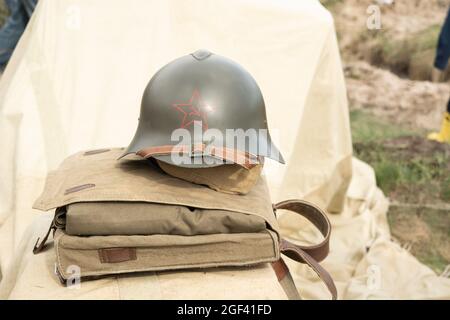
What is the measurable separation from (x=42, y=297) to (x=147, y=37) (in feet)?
5.74

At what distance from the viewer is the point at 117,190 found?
5.58ft

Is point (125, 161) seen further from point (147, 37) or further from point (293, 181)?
point (293, 181)

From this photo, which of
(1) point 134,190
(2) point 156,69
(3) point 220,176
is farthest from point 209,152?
(2) point 156,69

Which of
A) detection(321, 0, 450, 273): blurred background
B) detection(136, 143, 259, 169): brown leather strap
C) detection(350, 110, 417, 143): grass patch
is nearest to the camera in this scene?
detection(136, 143, 259, 169): brown leather strap

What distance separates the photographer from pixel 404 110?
21.1 ft

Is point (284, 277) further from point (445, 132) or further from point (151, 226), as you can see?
point (445, 132)

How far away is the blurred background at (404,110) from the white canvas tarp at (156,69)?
769mm

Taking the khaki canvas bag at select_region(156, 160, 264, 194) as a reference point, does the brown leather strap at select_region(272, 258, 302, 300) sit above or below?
below

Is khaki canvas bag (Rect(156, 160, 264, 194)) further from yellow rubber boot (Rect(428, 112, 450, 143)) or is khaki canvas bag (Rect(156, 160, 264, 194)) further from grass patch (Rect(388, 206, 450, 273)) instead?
yellow rubber boot (Rect(428, 112, 450, 143))

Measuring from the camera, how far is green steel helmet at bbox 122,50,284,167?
180cm

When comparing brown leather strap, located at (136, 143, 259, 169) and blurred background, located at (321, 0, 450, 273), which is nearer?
brown leather strap, located at (136, 143, 259, 169)

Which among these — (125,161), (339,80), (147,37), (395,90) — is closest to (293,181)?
(339,80)

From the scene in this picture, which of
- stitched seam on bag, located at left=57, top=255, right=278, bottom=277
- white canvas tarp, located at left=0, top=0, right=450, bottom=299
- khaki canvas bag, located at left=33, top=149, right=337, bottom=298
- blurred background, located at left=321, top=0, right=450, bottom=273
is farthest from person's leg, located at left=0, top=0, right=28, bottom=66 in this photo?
stitched seam on bag, located at left=57, top=255, right=278, bottom=277

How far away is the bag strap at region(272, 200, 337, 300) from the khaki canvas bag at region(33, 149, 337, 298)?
17cm
